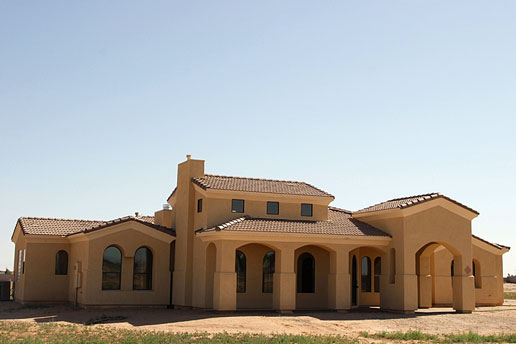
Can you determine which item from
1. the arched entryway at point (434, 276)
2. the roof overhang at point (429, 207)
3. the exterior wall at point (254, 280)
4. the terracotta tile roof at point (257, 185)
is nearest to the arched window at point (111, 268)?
the terracotta tile roof at point (257, 185)

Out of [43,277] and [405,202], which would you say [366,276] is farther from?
[43,277]

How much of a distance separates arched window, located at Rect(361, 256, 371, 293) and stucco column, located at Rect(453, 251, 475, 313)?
4.95 m

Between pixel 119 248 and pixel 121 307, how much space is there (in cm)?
294

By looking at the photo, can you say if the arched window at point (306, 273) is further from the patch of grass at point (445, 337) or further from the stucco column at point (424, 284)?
the patch of grass at point (445, 337)

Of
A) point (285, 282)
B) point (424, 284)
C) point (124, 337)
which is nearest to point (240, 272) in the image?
point (285, 282)

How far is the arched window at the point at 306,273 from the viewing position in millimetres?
33500

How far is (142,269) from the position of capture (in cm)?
3338

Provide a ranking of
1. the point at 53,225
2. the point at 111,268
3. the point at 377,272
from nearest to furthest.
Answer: the point at 111,268, the point at 377,272, the point at 53,225

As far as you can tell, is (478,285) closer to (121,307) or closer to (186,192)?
(186,192)

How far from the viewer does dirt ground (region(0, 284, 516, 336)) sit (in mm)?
25531

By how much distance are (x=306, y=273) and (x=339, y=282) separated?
253 cm

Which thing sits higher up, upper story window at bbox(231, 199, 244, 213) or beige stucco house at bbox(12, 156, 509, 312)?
upper story window at bbox(231, 199, 244, 213)

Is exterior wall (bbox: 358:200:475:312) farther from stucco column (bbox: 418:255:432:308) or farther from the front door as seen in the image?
the front door

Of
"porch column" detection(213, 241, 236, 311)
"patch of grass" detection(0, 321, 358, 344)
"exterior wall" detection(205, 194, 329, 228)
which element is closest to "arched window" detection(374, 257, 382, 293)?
"exterior wall" detection(205, 194, 329, 228)
